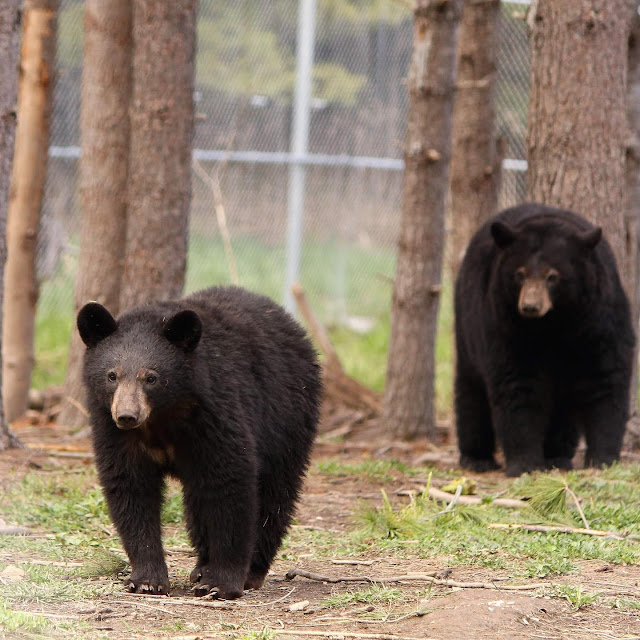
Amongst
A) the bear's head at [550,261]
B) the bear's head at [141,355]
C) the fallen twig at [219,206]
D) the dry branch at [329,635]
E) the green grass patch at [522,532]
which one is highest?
the fallen twig at [219,206]

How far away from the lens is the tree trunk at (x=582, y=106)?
7.65 metres

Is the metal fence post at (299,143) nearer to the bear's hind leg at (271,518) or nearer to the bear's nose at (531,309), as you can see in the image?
the bear's nose at (531,309)

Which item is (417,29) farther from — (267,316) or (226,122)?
(267,316)

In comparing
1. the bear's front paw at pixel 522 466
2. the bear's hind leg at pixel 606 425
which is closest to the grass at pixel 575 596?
the bear's front paw at pixel 522 466

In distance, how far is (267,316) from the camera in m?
5.10

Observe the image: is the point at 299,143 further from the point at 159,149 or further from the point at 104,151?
the point at 159,149

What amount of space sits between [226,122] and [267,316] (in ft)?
23.9

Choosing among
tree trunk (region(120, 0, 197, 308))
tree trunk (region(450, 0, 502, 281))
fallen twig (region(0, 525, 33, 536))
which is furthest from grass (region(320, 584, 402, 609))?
tree trunk (region(450, 0, 502, 281))

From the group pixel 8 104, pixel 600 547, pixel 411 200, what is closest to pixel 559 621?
pixel 600 547

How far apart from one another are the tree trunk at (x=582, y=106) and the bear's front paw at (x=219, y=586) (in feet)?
14.6

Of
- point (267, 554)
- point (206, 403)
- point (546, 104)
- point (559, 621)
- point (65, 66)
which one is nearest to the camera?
point (559, 621)

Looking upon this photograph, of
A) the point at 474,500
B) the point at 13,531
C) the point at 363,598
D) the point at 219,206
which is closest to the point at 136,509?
the point at 363,598

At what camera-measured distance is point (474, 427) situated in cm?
798

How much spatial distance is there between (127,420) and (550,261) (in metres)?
3.66
